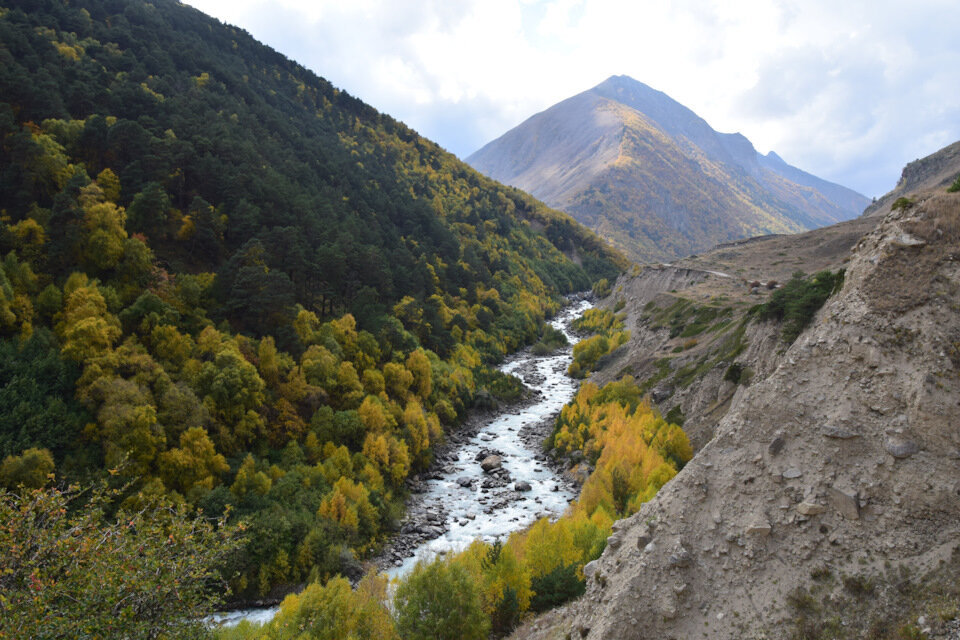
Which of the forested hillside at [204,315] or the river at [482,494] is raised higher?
the forested hillside at [204,315]

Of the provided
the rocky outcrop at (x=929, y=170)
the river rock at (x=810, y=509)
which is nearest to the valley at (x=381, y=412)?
the river rock at (x=810, y=509)

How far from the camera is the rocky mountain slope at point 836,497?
14.4m

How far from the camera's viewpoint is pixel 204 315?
4528cm

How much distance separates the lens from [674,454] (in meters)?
39.1

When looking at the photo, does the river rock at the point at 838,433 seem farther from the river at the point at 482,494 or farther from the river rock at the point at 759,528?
the river at the point at 482,494

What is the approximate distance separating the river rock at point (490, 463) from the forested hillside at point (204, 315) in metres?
6.48

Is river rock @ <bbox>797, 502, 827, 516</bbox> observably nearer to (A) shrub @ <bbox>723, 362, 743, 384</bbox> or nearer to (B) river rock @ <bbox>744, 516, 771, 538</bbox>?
(B) river rock @ <bbox>744, 516, 771, 538</bbox>

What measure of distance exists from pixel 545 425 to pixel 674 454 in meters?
23.7

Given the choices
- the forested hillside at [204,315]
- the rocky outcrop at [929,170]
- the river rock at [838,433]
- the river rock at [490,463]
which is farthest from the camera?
the rocky outcrop at [929,170]

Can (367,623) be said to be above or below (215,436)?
below

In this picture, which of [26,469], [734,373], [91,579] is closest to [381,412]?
[26,469]

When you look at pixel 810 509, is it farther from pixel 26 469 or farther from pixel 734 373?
pixel 26 469

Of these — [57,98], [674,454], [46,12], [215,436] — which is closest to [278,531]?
[215,436]

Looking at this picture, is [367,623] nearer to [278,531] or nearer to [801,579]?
[278,531]
